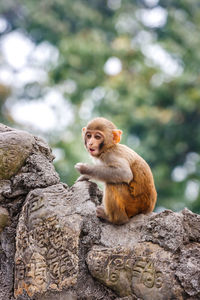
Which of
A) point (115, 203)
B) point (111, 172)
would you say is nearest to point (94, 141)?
point (111, 172)

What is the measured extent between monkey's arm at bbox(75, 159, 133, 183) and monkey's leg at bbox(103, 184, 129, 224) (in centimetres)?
7

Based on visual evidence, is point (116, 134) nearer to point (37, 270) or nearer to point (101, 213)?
point (101, 213)

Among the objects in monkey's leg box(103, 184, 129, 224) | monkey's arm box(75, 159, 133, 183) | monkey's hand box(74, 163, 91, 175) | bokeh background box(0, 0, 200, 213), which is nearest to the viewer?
monkey's leg box(103, 184, 129, 224)

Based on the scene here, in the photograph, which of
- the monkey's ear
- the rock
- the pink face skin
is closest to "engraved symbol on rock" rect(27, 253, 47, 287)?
the rock

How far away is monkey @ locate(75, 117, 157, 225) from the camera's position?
4.28 metres

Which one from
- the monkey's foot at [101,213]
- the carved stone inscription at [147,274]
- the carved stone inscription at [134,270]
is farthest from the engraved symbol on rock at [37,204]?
the carved stone inscription at [147,274]

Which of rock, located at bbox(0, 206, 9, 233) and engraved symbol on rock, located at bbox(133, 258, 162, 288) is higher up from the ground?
rock, located at bbox(0, 206, 9, 233)

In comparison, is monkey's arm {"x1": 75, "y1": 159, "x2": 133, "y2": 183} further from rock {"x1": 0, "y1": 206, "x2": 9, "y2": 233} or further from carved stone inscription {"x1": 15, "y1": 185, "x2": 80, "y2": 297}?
rock {"x1": 0, "y1": 206, "x2": 9, "y2": 233}

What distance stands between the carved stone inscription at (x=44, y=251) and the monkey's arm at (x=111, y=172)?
0.58 meters

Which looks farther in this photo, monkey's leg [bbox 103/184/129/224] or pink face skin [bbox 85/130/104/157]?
pink face skin [bbox 85/130/104/157]

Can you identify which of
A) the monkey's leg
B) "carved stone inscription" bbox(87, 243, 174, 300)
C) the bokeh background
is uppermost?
the bokeh background

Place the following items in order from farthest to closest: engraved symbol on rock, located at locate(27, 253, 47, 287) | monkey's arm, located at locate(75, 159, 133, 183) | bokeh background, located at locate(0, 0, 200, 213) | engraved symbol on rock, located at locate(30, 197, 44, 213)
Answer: bokeh background, located at locate(0, 0, 200, 213) < monkey's arm, located at locate(75, 159, 133, 183) < engraved symbol on rock, located at locate(30, 197, 44, 213) < engraved symbol on rock, located at locate(27, 253, 47, 287)

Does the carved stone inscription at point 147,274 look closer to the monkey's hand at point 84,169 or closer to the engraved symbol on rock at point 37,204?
the engraved symbol on rock at point 37,204

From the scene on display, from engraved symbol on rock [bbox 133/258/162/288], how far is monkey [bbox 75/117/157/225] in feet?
1.93
